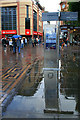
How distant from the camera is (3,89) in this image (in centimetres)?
596

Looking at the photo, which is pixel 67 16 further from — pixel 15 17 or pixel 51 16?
pixel 15 17

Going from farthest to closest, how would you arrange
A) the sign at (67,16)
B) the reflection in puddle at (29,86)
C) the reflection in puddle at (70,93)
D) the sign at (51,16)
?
the sign at (67,16) < the sign at (51,16) < the reflection in puddle at (29,86) < the reflection in puddle at (70,93)

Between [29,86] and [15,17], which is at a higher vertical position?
[15,17]

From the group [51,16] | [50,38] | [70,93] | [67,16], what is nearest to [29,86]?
[70,93]

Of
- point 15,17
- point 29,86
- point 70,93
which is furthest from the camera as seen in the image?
point 15,17

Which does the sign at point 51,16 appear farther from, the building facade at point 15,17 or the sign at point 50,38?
the building facade at point 15,17

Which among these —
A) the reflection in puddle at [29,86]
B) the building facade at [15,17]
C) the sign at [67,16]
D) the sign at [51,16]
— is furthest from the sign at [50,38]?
the building facade at [15,17]

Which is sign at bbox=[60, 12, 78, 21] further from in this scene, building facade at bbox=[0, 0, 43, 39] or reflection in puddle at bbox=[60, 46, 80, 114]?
building facade at bbox=[0, 0, 43, 39]

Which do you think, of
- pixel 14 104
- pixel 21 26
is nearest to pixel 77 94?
pixel 14 104

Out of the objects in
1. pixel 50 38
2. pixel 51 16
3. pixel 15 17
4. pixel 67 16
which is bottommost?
pixel 50 38

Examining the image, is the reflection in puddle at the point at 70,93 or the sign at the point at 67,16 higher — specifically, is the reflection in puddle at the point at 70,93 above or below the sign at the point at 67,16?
below

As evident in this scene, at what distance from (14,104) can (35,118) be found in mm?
990

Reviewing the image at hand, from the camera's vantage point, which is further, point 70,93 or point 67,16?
point 67,16

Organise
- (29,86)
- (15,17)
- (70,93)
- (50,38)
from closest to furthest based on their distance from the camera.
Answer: (70,93)
(29,86)
(50,38)
(15,17)
